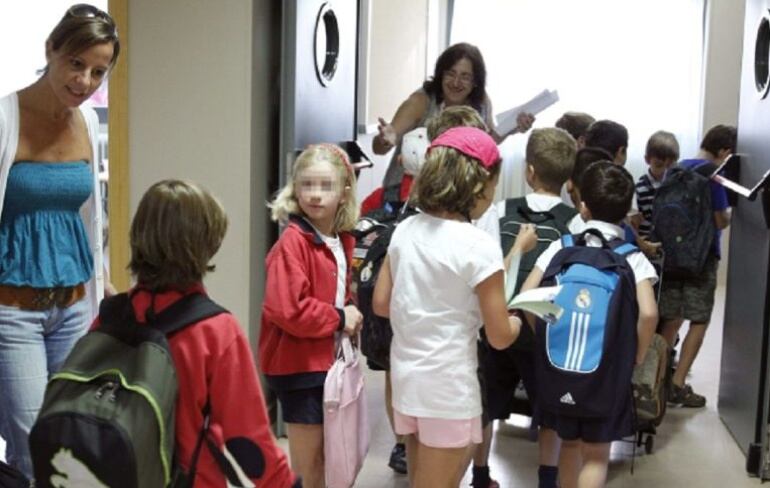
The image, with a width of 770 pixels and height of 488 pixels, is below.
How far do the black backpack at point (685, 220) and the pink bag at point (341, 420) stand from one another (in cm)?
215

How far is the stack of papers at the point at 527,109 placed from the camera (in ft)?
14.1

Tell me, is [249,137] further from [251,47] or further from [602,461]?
[602,461]

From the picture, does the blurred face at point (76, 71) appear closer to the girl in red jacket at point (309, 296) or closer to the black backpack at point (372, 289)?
the girl in red jacket at point (309, 296)

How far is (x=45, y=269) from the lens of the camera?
2209mm

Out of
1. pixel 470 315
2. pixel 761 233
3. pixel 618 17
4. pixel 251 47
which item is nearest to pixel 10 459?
pixel 470 315

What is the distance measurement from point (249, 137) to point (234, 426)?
2102 mm

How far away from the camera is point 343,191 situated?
107 inches

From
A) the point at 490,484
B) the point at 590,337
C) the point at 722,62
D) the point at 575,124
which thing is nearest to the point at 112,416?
the point at 590,337

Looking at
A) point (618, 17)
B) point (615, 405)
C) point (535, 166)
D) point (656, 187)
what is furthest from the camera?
point (618, 17)

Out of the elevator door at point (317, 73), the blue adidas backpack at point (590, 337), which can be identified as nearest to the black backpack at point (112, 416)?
the blue adidas backpack at point (590, 337)

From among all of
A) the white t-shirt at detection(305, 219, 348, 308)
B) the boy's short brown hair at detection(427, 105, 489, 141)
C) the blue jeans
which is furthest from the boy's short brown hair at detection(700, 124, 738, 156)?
the blue jeans

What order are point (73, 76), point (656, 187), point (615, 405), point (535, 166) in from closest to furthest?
point (73, 76) < point (615, 405) < point (535, 166) < point (656, 187)

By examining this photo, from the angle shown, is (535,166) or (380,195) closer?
(535,166)

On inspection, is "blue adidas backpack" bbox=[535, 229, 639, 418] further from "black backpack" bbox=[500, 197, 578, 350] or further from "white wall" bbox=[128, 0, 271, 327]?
"white wall" bbox=[128, 0, 271, 327]
